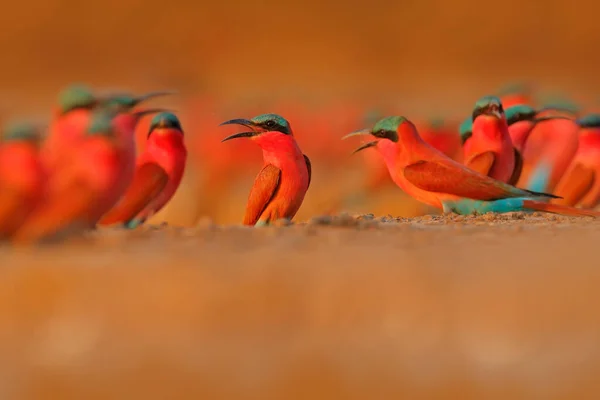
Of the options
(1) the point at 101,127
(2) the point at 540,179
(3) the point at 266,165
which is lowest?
(2) the point at 540,179

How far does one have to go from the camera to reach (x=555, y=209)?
8781 mm

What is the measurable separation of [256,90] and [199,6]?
17.6 feet

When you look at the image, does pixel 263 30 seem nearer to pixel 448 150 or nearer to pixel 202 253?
pixel 448 150

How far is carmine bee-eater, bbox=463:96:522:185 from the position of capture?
31.3ft

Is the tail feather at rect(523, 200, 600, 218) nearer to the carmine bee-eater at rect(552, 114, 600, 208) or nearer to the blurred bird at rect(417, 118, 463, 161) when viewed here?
the carmine bee-eater at rect(552, 114, 600, 208)

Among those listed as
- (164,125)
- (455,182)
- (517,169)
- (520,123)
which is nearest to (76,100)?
(164,125)

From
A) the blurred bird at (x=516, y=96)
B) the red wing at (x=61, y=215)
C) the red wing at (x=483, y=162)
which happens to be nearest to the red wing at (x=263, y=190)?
the red wing at (x=61, y=215)

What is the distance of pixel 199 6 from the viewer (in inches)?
1123

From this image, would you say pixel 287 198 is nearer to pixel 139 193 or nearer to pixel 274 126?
pixel 274 126

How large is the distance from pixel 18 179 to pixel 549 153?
5.84m

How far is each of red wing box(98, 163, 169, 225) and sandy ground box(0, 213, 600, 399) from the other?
158 cm

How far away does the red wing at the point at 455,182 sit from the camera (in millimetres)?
8602

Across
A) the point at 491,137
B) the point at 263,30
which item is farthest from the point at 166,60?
the point at 491,137

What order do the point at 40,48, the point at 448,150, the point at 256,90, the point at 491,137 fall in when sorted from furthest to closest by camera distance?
the point at 40,48
the point at 256,90
the point at 448,150
the point at 491,137
